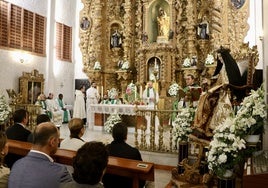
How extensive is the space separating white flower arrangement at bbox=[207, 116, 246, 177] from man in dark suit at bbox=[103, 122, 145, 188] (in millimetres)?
888

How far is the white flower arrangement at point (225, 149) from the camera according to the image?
3252 mm

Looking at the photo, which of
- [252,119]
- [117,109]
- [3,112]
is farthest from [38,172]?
[117,109]

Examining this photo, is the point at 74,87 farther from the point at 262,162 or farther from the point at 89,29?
the point at 262,162

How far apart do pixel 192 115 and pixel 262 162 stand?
2844 mm

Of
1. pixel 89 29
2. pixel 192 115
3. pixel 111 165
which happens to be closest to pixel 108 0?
pixel 89 29

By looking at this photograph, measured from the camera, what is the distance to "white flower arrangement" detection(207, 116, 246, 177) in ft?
10.7

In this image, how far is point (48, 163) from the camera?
2318 mm

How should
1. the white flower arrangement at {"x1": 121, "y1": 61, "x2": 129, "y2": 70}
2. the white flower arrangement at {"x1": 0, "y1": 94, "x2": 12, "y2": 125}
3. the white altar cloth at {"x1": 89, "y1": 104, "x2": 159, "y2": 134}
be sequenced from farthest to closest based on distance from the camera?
→ the white flower arrangement at {"x1": 121, "y1": 61, "x2": 129, "y2": 70} < the white altar cloth at {"x1": 89, "y1": 104, "x2": 159, "y2": 134} < the white flower arrangement at {"x1": 0, "y1": 94, "x2": 12, "y2": 125}

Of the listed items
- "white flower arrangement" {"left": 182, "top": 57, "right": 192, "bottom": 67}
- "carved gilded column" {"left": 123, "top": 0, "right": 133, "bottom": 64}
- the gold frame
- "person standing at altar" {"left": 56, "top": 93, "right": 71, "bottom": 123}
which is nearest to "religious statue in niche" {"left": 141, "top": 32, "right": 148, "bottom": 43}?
"carved gilded column" {"left": 123, "top": 0, "right": 133, "bottom": 64}

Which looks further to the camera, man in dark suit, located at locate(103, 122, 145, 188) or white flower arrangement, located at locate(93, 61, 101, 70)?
white flower arrangement, located at locate(93, 61, 101, 70)

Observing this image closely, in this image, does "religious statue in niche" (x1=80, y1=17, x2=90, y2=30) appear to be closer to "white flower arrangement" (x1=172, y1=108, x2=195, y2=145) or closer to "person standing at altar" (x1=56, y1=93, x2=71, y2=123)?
"person standing at altar" (x1=56, y1=93, x2=71, y2=123)

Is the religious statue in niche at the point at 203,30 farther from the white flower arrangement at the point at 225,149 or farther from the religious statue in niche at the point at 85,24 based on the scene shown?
the white flower arrangement at the point at 225,149

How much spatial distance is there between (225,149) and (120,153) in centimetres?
125

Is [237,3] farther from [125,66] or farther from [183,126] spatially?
[183,126]
